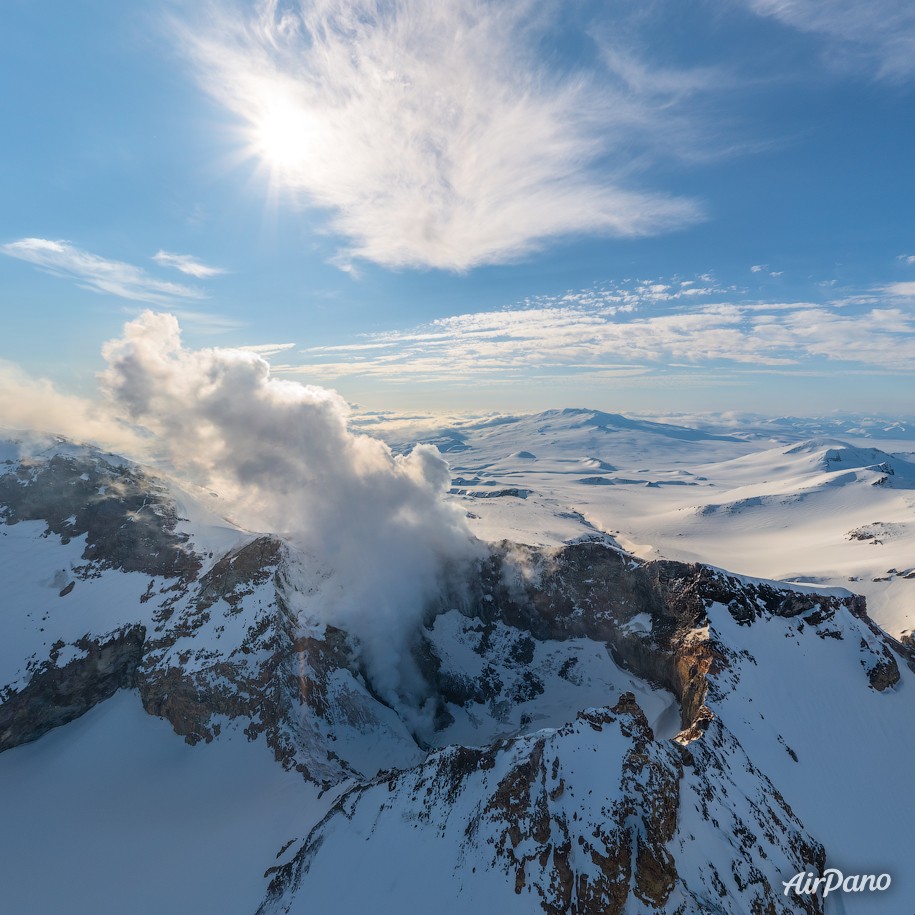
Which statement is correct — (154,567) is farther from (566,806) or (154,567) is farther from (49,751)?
(566,806)

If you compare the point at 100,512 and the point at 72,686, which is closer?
the point at 72,686

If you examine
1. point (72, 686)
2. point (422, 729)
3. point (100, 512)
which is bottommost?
point (422, 729)

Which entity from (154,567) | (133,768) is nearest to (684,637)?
(133,768)

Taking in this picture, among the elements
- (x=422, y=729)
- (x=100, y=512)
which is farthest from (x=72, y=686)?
(x=422, y=729)

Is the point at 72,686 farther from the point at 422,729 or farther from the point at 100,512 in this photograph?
the point at 422,729

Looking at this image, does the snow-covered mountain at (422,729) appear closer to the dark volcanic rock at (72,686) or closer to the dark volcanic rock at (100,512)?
the dark volcanic rock at (72,686)

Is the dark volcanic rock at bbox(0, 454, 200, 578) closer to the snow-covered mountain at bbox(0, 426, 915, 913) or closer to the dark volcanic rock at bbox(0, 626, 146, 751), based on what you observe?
the snow-covered mountain at bbox(0, 426, 915, 913)

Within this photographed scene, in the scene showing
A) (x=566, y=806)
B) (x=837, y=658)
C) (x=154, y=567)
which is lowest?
(x=837, y=658)

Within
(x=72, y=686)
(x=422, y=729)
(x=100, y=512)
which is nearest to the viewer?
(x=72, y=686)
